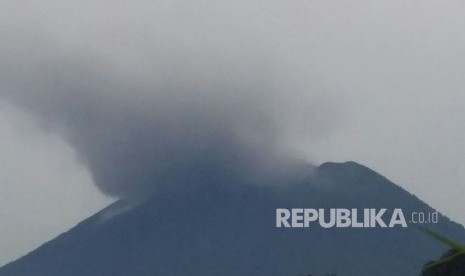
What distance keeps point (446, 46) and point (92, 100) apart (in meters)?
1.57

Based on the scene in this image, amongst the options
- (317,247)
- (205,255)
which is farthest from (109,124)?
(317,247)

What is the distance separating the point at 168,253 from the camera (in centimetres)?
342

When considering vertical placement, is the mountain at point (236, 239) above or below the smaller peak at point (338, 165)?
below

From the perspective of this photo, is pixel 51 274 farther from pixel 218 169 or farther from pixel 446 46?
pixel 446 46

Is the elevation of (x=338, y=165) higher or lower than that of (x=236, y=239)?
higher

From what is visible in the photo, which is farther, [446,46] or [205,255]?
[205,255]

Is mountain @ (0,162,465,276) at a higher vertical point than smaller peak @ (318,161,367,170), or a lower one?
lower

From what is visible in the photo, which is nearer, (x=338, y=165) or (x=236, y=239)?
(x=338, y=165)

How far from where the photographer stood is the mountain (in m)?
3.28

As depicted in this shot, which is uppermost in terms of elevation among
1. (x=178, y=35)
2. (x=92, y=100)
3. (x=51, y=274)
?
(x=178, y=35)

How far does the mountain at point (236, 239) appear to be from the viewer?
3.28 metres

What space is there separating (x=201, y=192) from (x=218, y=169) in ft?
0.48

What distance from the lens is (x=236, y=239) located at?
3.38 metres

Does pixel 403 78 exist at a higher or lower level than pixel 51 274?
higher
